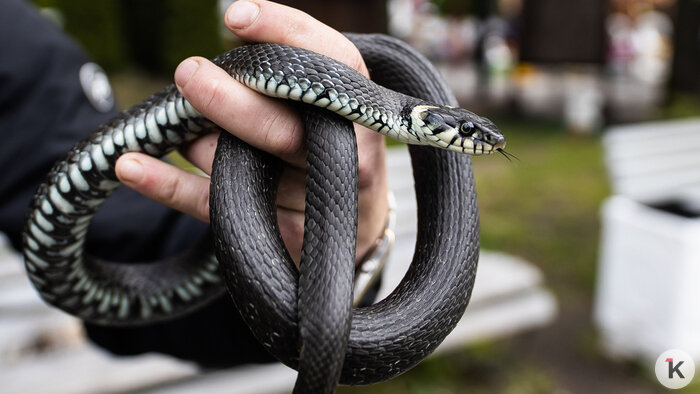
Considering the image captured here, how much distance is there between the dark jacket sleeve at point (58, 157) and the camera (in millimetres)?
2199

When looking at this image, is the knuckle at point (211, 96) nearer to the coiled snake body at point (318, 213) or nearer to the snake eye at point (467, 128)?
the coiled snake body at point (318, 213)

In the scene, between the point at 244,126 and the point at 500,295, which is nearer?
the point at 244,126

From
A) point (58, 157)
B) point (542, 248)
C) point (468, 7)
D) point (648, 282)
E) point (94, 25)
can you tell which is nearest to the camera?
point (58, 157)

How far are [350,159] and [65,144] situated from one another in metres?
1.29

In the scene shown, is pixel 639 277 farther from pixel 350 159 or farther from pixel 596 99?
pixel 596 99

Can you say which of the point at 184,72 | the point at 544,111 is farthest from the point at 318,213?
the point at 544,111

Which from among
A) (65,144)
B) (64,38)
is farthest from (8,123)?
(64,38)

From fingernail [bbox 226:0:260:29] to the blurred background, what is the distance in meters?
3.20

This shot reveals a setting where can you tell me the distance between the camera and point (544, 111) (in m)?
12.9

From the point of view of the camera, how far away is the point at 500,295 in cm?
452

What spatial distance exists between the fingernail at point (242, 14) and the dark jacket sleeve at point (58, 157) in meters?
0.86

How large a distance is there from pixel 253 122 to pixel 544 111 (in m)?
12.2

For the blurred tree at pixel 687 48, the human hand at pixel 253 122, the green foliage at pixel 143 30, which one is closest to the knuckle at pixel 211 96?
the human hand at pixel 253 122

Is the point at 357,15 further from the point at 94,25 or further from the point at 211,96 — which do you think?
the point at 211,96
